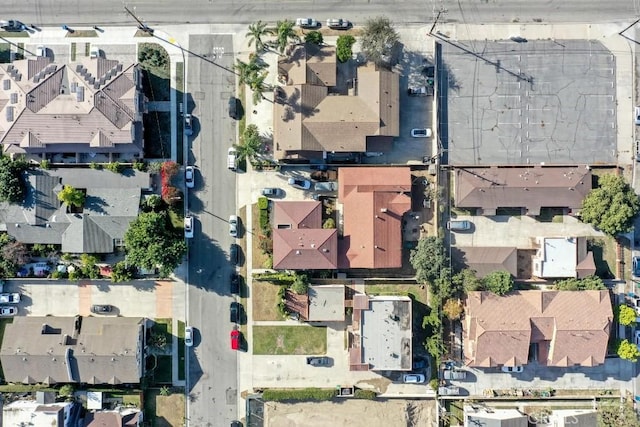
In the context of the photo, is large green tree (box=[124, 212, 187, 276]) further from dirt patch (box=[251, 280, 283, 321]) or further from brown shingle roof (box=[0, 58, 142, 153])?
dirt patch (box=[251, 280, 283, 321])

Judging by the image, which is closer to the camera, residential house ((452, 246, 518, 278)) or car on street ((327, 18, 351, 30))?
residential house ((452, 246, 518, 278))

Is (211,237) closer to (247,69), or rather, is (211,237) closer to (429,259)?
(247,69)

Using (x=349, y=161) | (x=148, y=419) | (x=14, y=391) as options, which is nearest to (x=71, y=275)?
(x=14, y=391)

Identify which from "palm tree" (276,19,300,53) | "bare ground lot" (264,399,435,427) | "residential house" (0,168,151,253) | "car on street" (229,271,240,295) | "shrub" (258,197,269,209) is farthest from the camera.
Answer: "bare ground lot" (264,399,435,427)

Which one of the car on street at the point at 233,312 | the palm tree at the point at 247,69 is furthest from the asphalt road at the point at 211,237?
the palm tree at the point at 247,69

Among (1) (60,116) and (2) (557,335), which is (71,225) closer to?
(1) (60,116)

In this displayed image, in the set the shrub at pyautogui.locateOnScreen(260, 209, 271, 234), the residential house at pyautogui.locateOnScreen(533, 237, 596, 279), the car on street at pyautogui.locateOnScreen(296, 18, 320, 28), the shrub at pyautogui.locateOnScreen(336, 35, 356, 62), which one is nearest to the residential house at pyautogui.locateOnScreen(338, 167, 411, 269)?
the shrub at pyautogui.locateOnScreen(260, 209, 271, 234)

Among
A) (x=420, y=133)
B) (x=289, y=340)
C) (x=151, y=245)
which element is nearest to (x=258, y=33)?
(x=420, y=133)
